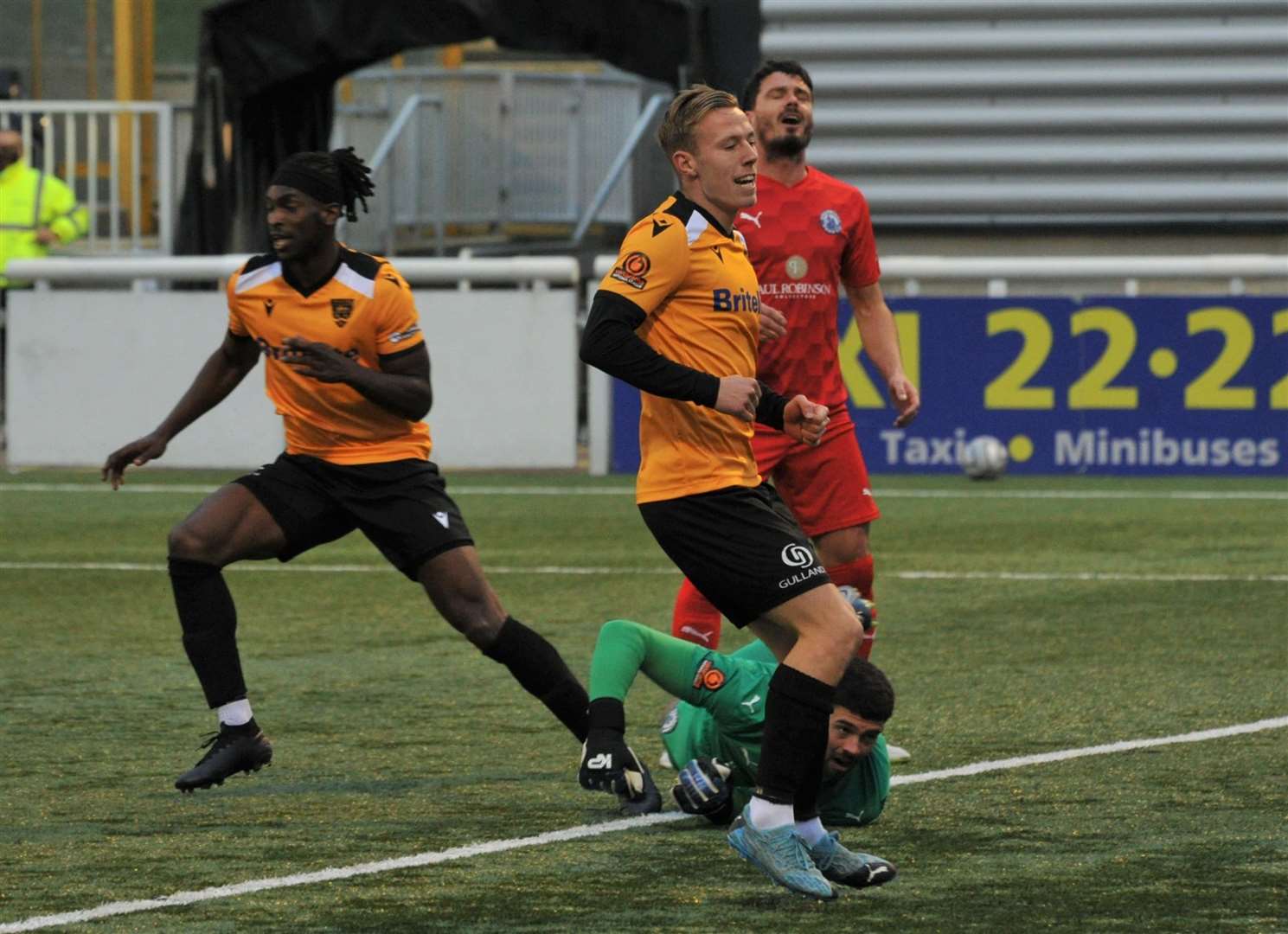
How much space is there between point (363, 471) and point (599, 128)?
1529cm

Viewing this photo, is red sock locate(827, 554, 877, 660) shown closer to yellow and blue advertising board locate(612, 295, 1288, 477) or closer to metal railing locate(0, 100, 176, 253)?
yellow and blue advertising board locate(612, 295, 1288, 477)

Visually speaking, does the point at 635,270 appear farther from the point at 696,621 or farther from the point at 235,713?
the point at 235,713

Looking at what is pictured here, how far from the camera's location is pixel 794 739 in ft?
16.8

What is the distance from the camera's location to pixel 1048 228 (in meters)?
19.0

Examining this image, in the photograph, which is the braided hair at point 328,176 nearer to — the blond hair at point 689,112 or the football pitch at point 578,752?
the blond hair at point 689,112

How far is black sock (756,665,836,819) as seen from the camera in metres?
5.12

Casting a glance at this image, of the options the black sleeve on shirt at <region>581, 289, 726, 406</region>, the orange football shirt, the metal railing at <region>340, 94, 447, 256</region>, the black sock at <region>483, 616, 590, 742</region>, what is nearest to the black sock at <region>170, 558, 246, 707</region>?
the black sock at <region>483, 616, 590, 742</region>

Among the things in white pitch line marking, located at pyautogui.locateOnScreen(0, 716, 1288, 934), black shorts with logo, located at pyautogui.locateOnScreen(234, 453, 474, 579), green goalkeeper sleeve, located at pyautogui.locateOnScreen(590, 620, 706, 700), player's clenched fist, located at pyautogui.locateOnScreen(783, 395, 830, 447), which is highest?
player's clenched fist, located at pyautogui.locateOnScreen(783, 395, 830, 447)

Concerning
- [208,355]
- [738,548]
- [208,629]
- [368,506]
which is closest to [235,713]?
[208,629]

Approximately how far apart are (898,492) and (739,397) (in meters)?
9.50

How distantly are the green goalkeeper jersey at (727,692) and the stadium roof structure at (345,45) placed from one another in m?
12.0

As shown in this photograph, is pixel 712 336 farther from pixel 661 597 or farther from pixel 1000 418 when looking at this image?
pixel 1000 418

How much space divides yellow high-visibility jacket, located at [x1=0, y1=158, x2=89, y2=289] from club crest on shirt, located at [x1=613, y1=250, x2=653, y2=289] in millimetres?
12016

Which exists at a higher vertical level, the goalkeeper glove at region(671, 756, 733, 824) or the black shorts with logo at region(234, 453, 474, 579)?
the black shorts with logo at region(234, 453, 474, 579)
